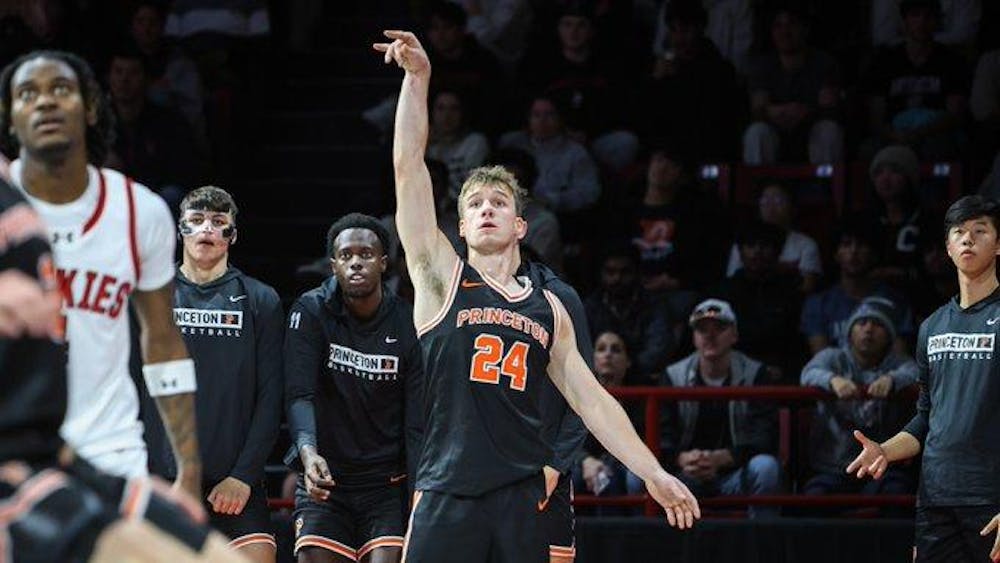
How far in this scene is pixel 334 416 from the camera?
870 cm

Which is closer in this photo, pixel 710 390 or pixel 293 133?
pixel 710 390

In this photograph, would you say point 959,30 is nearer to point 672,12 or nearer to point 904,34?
point 904,34

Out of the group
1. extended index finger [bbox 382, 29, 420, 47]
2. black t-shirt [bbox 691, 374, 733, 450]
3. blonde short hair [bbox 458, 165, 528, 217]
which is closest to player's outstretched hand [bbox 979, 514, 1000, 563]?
black t-shirt [bbox 691, 374, 733, 450]

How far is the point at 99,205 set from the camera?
5.44m

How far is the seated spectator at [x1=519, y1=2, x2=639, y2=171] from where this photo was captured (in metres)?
13.1

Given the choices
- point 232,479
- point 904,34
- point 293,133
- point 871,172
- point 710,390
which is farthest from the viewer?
point 293,133

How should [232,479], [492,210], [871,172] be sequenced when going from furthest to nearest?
[871,172]
[232,479]
[492,210]

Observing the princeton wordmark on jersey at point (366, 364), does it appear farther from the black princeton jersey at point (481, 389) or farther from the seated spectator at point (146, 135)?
the seated spectator at point (146, 135)

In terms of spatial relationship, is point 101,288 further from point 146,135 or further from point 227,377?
point 146,135

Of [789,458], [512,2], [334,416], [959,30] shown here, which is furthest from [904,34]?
[334,416]

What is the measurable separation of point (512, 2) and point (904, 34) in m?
2.80

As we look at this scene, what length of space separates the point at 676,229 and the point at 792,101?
63.8 inches

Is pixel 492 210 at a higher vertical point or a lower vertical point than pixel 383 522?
higher

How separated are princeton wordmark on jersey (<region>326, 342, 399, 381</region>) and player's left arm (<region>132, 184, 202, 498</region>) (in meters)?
3.06
